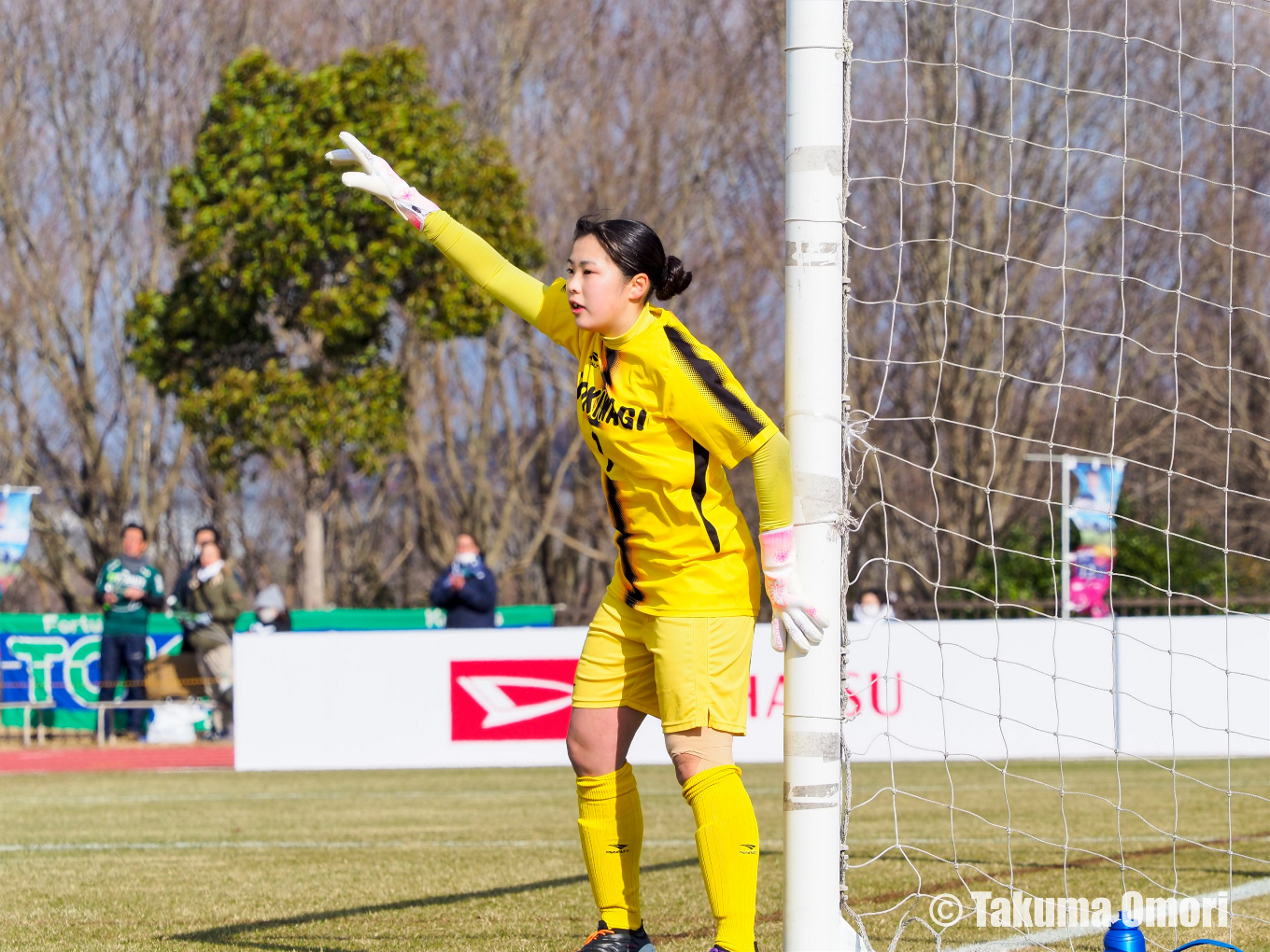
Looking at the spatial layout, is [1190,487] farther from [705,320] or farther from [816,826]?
[816,826]

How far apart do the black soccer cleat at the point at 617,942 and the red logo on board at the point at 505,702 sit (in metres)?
8.32

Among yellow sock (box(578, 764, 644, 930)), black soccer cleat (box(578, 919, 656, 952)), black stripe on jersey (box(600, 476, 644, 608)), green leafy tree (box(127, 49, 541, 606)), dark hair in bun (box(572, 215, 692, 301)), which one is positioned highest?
green leafy tree (box(127, 49, 541, 606))

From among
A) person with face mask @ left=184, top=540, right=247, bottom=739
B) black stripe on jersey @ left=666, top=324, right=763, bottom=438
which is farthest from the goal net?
person with face mask @ left=184, top=540, right=247, bottom=739

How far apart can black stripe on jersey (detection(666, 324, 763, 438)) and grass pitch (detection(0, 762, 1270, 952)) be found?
119cm

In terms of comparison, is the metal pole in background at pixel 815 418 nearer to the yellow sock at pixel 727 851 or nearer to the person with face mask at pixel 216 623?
the yellow sock at pixel 727 851

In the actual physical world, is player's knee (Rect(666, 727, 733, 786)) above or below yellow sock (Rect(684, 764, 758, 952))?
above

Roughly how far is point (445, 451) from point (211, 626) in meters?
13.6

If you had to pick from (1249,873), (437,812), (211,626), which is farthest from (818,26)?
(211,626)

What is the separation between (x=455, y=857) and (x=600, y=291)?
3.79 meters

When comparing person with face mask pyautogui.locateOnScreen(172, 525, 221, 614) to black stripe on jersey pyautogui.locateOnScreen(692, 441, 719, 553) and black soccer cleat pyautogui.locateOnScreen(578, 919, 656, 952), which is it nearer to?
black soccer cleat pyautogui.locateOnScreen(578, 919, 656, 952)

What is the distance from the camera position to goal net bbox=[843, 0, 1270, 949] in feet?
29.0

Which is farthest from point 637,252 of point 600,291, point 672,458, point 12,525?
point 12,525

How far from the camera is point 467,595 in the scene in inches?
553

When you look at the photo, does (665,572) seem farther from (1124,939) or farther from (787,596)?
(1124,939)
